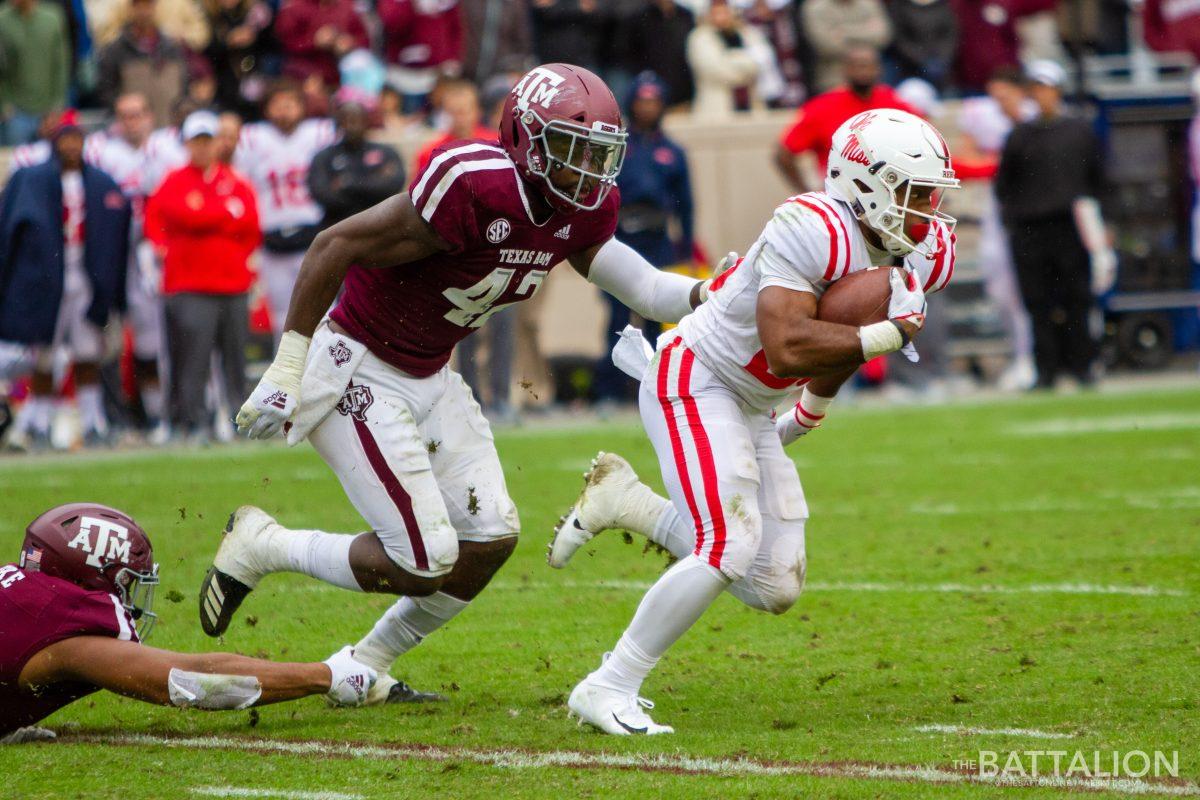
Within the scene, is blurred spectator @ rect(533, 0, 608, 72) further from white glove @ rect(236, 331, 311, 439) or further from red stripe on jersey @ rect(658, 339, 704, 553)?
white glove @ rect(236, 331, 311, 439)

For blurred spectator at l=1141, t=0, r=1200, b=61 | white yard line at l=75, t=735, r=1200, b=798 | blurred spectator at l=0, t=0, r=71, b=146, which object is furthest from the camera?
Answer: blurred spectator at l=1141, t=0, r=1200, b=61

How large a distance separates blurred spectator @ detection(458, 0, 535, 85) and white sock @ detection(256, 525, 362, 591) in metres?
8.65

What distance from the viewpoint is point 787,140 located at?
37.7 feet

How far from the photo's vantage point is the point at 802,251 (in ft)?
14.3

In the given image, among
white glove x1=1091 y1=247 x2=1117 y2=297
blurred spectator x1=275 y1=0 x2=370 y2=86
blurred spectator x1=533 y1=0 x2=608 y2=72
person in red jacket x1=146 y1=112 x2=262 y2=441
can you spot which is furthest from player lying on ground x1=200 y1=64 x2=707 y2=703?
blurred spectator x1=275 y1=0 x2=370 y2=86

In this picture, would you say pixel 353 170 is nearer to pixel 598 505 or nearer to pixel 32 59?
pixel 32 59

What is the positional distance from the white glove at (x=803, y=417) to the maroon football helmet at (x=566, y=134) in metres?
0.85

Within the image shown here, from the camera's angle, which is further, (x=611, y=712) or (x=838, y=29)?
(x=838, y=29)

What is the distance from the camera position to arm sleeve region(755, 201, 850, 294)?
435 cm

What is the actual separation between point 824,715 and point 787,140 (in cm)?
750

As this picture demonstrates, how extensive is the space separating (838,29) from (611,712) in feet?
31.6

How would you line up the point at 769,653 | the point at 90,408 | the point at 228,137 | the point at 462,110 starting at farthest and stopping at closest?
the point at 228,137, the point at 90,408, the point at 462,110, the point at 769,653

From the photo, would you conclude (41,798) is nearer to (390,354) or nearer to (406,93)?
(390,354)

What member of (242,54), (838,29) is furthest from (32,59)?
(838,29)
